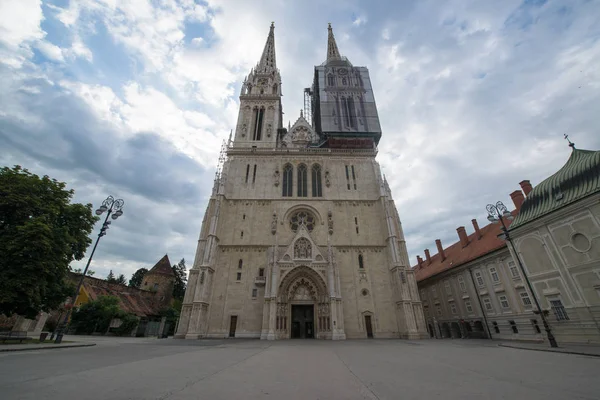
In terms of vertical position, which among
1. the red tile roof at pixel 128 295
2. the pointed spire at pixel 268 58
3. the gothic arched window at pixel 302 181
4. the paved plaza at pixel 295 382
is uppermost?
the pointed spire at pixel 268 58

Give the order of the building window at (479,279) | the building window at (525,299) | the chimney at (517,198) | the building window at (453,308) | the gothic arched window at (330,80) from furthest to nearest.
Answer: the gothic arched window at (330,80), the building window at (453,308), the building window at (479,279), the chimney at (517,198), the building window at (525,299)

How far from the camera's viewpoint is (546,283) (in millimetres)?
15008

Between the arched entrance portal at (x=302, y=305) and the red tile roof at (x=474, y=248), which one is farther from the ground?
the red tile roof at (x=474, y=248)

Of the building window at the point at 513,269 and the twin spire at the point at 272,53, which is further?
the twin spire at the point at 272,53

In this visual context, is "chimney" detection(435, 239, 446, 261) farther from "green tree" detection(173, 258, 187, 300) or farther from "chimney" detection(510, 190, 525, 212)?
"green tree" detection(173, 258, 187, 300)

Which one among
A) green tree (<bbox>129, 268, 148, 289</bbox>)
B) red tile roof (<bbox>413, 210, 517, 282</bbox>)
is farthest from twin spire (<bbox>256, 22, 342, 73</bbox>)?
green tree (<bbox>129, 268, 148, 289</bbox>)

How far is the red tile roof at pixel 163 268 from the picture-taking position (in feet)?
130

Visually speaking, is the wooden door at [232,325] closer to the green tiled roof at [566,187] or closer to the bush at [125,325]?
the bush at [125,325]

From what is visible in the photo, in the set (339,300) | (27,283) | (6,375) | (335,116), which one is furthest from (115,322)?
(335,116)

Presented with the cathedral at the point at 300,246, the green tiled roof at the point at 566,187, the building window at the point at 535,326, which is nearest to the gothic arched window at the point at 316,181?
the cathedral at the point at 300,246

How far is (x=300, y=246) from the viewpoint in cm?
2447

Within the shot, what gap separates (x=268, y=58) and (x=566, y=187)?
43.9 m

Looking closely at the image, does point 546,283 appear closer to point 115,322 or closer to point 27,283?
point 27,283

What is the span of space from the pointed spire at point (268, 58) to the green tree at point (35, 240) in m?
34.9
